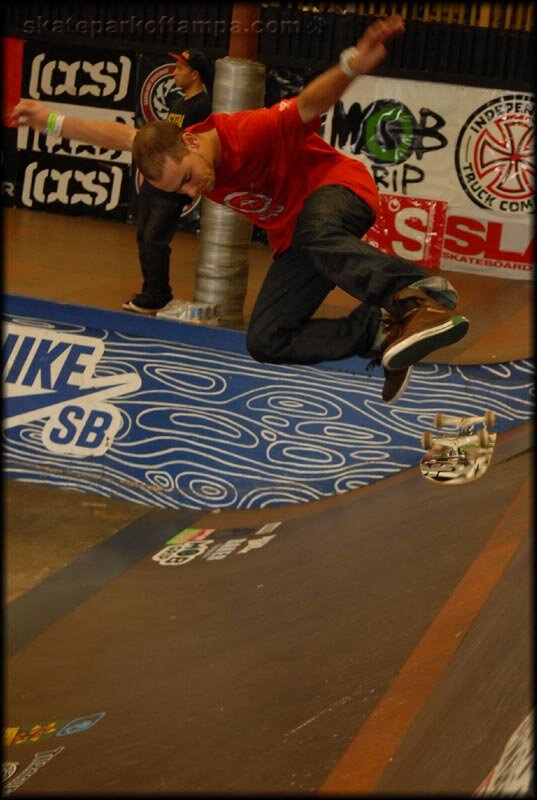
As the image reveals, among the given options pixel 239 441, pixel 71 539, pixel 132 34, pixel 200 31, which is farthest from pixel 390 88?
pixel 71 539

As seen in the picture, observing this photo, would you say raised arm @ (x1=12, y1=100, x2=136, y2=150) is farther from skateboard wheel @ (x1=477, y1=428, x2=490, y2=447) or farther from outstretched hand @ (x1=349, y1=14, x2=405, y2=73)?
skateboard wheel @ (x1=477, y1=428, x2=490, y2=447)

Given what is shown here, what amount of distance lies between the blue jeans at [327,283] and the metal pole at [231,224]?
122 inches

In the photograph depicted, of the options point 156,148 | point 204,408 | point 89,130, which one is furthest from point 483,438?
point 204,408

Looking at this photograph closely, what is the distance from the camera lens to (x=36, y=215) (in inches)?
445

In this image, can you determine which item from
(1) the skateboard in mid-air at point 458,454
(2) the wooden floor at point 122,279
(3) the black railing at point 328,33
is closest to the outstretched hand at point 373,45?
(1) the skateboard in mid-air at point 458,454

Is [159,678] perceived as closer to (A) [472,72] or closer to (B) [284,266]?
(B) [284,266]

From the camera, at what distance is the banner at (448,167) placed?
9.85 m

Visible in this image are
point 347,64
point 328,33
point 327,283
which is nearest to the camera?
point 347,64

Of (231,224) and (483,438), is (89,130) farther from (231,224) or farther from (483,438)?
(231,224)

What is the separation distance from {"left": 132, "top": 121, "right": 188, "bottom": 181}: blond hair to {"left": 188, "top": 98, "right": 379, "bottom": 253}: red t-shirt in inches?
9.4

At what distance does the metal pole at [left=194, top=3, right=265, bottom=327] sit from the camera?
22.7ft

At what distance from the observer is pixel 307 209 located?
384 centimetres

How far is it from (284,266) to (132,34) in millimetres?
7852

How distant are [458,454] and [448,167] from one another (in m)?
6.97
